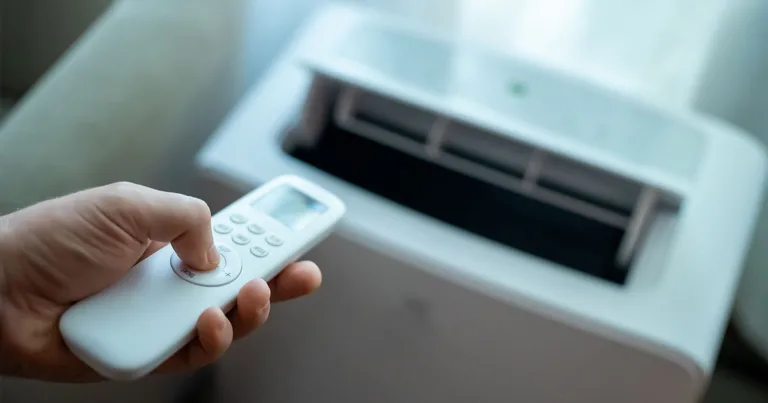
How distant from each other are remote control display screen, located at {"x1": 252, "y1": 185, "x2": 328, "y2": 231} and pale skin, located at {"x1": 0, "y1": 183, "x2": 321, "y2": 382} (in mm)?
75

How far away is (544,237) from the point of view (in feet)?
2.04

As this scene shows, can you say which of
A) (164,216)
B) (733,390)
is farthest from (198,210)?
(733,390)

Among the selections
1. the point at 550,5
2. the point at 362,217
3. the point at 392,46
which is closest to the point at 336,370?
the point at 362,217

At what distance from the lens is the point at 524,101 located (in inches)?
24.9

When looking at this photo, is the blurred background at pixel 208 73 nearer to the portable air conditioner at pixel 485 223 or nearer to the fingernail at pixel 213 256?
the portable air conditioner at pixel 485 223

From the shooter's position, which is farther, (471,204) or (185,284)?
(471,204)

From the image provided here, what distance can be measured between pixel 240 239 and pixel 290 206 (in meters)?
0.05

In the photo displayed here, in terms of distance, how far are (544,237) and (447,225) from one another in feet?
0.33

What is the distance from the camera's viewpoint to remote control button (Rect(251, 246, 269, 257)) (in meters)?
0.45

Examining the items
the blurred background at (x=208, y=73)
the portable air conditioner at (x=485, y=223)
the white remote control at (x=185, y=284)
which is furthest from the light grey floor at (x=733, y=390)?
the white remote control at (x=185, y=284)

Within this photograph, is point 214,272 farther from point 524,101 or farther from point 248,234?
point 524,101

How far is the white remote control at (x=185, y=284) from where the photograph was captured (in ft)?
1.24

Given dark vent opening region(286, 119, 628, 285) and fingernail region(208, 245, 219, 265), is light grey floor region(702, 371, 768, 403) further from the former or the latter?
fingernail region(208, 245, 219, 265)

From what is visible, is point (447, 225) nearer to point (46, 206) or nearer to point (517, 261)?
point (517, 261)
